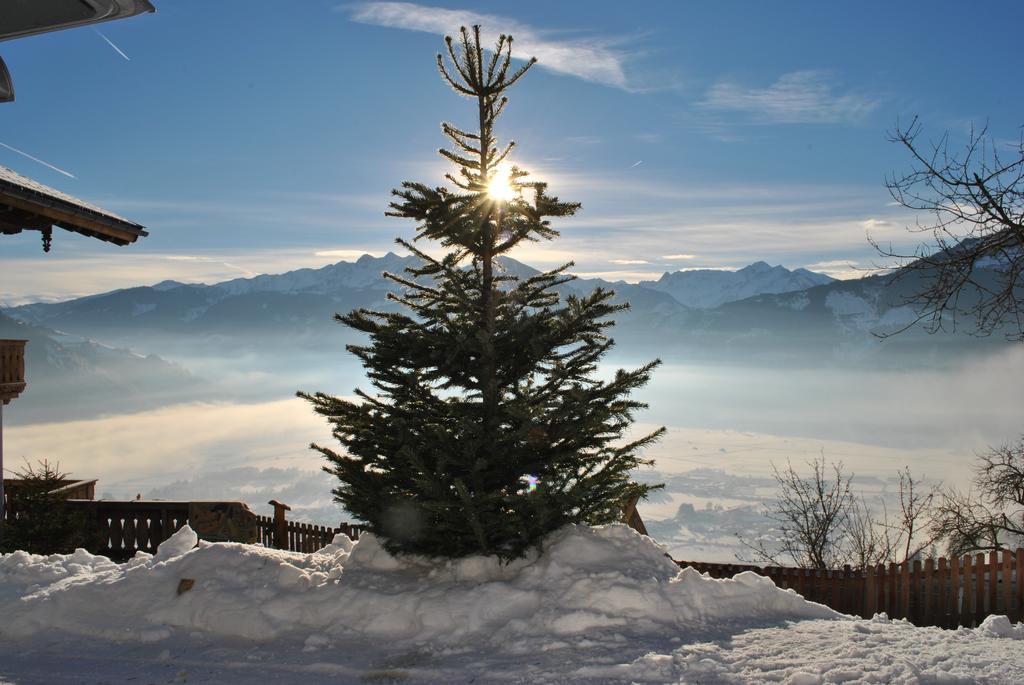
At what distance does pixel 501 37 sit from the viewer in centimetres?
1048

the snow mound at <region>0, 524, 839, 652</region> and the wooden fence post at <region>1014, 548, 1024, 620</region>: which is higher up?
the snow mound at <region>0, 524, 839, 652</region>

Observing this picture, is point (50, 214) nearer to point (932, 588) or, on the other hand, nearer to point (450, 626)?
point (450, 626)

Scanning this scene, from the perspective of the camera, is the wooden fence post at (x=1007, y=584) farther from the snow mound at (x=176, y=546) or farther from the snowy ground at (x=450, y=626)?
the snow mound at (x=176, y=546)

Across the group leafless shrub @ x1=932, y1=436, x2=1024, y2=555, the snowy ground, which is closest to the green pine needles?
the snowy ground

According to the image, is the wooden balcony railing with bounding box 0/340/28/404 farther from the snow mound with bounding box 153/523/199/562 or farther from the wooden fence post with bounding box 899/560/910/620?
the wooden fence post with bounding box 899/560/910/620

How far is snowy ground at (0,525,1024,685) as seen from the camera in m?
6.79

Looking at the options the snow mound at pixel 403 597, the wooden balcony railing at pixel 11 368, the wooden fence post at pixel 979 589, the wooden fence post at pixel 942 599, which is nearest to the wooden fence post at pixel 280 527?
the wooden balcony railing at pixel 11 368

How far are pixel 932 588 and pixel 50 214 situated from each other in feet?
51.2

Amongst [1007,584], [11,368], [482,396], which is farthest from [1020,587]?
[11,368]

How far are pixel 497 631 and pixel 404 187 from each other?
6.02m

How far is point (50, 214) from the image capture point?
11094 mm

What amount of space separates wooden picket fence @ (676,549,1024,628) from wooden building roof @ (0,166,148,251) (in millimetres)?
13194

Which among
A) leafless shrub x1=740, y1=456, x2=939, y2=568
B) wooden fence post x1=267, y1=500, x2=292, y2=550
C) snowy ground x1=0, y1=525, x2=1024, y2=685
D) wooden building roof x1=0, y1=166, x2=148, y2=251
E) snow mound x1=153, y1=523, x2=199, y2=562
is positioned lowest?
leafless shrub x1=740, y1=456, x2=939, y2=568

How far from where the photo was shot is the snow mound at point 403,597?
7973 millimetres
